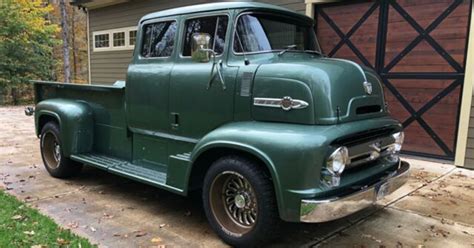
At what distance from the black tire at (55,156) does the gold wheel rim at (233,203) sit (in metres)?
2.67

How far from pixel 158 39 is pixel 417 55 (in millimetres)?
4307

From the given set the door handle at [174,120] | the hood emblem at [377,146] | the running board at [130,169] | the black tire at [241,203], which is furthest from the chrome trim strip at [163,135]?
the hood emblem at [377,146]

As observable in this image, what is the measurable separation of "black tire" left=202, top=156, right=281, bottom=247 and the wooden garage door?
435 centimetres

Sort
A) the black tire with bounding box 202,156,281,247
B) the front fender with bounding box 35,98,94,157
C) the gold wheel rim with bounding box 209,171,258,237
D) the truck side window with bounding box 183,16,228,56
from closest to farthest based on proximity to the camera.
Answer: the black tire with bounding box 202,156,281,247, the gold wheel rim with bounding box 209,171,258,237, the truck side window with bounding box 183,16,228,56, the front fender with bounding box 35,98,94,157

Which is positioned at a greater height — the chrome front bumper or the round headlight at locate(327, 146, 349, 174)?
the round headlight at locate(327, 146, 349, 174)

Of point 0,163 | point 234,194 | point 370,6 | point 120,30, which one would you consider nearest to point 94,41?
point 120,30

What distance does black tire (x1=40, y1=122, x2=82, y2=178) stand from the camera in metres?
5.18

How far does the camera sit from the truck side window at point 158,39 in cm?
409

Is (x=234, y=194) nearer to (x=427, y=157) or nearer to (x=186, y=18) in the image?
(x=186, y=18)

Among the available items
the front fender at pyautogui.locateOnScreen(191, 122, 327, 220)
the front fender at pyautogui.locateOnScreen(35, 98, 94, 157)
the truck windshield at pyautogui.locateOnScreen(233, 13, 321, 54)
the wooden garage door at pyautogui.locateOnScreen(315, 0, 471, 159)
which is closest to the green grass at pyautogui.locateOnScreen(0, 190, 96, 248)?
the front fender at pyautogui.locateOnScreen(35, 98, 94, 157)

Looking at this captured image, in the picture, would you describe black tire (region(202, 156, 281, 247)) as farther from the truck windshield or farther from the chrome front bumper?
the truck windshield

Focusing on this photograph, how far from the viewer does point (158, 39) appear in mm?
4242

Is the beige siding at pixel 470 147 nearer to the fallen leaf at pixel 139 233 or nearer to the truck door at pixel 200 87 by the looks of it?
the truck door at pixel 200 87

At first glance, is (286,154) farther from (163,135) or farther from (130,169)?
(130,169)
